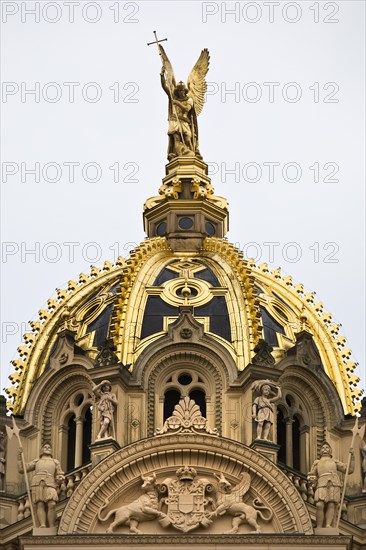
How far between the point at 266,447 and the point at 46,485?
20.2 ft

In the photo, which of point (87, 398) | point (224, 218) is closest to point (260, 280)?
point (224, 218)

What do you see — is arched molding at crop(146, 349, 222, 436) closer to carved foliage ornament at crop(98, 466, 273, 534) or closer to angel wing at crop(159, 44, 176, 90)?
carved foliage ornament at crop(98, 466, 273, 534)

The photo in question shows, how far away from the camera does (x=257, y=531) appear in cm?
5806

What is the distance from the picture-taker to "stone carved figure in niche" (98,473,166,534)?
5809cm

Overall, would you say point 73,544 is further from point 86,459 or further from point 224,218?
point 224,218

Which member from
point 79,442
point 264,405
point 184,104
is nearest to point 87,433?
point 79,442

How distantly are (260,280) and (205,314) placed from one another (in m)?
3.64

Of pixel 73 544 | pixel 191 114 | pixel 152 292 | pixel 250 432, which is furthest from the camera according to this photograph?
pixel 191 114

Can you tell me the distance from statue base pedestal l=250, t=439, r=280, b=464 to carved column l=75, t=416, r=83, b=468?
5052mm

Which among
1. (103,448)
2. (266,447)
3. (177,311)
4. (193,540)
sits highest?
(177,311)

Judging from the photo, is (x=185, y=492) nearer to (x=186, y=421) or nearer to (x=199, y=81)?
(x=186, y=421)

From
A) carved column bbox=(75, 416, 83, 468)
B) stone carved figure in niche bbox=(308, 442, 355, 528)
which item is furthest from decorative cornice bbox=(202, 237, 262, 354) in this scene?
stone carved figure in niche bbox=(308, 442, 355, 528)

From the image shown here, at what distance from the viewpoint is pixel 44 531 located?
5750cm

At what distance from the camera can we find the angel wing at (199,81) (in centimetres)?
7131
